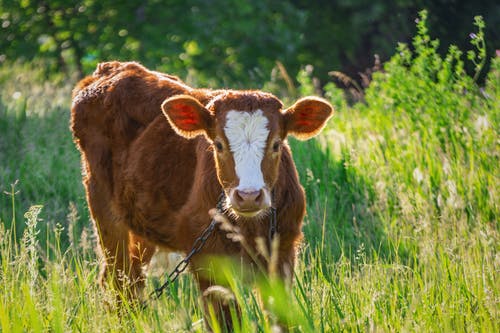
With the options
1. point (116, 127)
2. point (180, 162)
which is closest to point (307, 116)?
point (180, 162)

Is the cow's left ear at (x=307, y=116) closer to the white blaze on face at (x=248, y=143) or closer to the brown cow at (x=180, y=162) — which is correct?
the brown cow at (x=180, y=162)

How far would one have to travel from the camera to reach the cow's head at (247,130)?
14.0 ft

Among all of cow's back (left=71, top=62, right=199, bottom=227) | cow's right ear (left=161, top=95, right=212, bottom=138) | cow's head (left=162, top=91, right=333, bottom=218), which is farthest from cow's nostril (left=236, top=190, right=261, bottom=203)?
cow's back (left=71, top=62, right=199, bottom=227)

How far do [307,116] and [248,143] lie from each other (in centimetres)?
63

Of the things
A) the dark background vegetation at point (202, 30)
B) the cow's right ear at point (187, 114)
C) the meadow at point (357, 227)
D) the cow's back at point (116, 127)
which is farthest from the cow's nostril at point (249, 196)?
the dark background vegetation at point (202, 30)

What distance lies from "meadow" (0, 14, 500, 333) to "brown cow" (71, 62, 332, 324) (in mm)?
244

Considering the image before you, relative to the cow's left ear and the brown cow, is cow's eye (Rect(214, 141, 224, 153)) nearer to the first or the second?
the brown cow

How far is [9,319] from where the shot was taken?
400cm

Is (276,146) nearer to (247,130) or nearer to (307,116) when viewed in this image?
(247,130)

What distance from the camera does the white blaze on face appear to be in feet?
14.0

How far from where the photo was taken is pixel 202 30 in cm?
1419

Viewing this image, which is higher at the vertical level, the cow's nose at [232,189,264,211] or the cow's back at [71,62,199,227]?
the cow's nose at [232,189,264,211]

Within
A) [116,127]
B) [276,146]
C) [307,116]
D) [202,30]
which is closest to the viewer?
[276,146]

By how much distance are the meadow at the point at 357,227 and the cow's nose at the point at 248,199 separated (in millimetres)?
366
